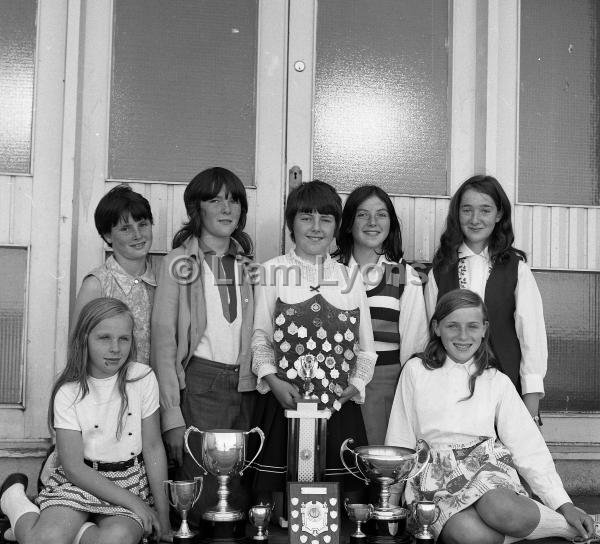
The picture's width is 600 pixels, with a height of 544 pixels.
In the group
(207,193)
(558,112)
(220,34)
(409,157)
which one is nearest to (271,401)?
(207,193)

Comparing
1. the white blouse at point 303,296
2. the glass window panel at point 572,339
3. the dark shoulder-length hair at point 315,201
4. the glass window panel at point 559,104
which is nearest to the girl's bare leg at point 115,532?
the white blouse at point 303,296

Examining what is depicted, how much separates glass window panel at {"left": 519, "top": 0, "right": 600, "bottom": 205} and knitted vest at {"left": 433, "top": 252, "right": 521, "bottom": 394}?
719 millimetres

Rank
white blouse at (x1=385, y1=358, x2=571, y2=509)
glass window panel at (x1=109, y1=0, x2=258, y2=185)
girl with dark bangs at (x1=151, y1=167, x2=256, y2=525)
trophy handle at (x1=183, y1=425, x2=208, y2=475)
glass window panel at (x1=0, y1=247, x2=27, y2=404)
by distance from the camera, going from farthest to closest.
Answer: glass window panel at (x1=109, y1=0, x2=258, y2=185), glass window panel at (x1=0, y1=247, x2=27, y2=404), girl with dark bangs at (x1=151, y1=167, x2=256, y2=525), white blouse at (x1=385, y1=358, x2=571, y2=509), trophy handle at (x1=183, y1=425, x2=208, y2=475)

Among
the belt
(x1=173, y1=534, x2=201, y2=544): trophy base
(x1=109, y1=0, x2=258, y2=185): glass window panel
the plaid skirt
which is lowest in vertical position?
(x1=173, y1=534, x2=201, y2=544): trophy base

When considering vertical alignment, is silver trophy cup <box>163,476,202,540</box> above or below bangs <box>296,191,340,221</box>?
below

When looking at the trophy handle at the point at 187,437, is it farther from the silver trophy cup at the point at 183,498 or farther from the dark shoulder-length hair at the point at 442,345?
the dark shoulder-length hair at the point at 442,345

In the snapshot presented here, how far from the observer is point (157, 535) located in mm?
2799

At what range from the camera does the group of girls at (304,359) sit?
9.29 ft

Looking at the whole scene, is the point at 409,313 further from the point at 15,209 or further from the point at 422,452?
the point at 15,209

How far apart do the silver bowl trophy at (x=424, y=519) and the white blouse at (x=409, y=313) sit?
0.70 metres

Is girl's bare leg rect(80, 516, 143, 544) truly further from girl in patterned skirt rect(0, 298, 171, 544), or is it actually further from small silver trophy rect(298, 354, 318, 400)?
small silver trophy rect(298, 354, 318, 400)

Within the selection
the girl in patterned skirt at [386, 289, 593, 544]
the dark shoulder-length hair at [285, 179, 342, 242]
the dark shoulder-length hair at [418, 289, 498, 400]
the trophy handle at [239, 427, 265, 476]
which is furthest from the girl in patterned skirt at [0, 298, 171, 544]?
the dark shoulder-length hair at [418, 289, 498, 400]

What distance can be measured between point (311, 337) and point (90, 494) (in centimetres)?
94

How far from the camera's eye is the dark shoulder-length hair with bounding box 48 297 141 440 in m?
2.88
